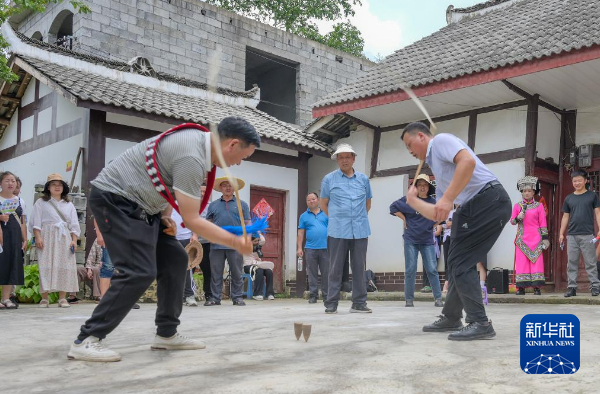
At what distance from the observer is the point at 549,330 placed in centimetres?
321

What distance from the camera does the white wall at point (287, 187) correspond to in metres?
13.7

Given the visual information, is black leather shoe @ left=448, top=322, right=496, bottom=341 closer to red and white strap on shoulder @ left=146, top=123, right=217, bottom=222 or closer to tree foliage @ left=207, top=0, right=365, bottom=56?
red and white strap on shoulder @ left=146, top=123, right=217, bottom=222

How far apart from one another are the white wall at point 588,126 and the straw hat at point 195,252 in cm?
664

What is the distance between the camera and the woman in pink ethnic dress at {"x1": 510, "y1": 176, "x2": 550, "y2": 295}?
31.8 feet

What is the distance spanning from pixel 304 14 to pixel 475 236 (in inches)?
909

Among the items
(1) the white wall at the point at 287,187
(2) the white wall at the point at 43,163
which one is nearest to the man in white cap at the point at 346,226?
(2) the white wall at the point at 43,163

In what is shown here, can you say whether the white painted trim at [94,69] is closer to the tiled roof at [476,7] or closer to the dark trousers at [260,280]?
the dark trousers at [260,280]

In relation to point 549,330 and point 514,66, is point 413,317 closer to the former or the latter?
point 549,330

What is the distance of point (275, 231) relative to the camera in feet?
46.2

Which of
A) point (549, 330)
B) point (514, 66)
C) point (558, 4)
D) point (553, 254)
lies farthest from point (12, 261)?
point (558, 4)

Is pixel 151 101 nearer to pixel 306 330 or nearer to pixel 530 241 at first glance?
pixel 530 241

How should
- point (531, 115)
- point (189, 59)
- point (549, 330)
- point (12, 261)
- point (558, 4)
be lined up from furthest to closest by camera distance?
point (189, 59), point (558, 4), point (531, 115), point (12, 261), point (549, 330)

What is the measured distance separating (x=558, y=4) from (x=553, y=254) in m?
5.02

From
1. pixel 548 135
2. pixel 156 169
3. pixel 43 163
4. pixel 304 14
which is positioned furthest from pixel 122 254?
pixel 304 14
